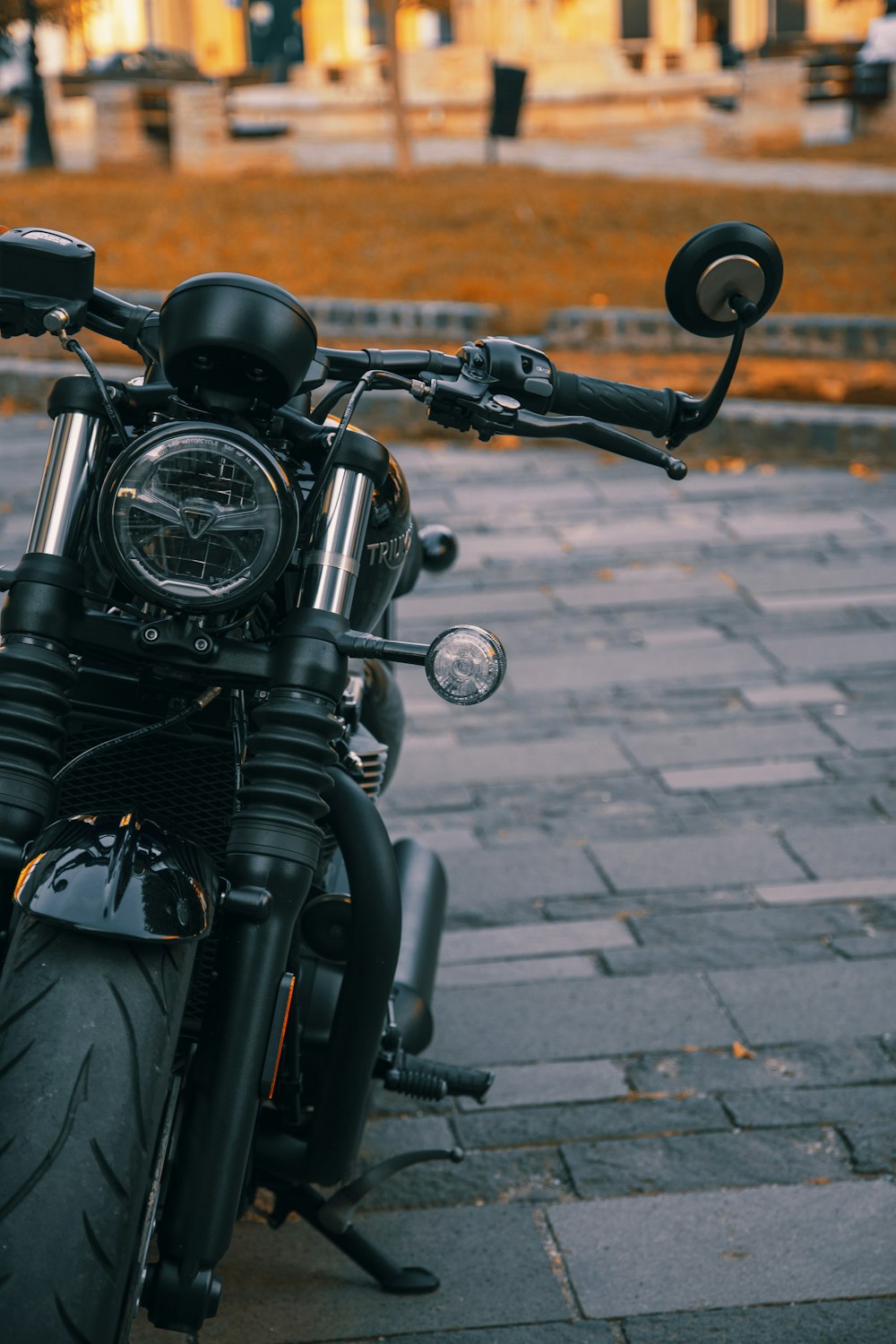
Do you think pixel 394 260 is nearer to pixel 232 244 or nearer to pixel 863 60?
pixel 232 244

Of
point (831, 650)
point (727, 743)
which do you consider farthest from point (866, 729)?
point (831, 650)

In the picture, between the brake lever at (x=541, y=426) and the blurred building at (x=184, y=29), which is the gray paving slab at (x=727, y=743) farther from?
the blurred building at (x=184, y=29)

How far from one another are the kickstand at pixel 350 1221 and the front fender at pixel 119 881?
2.36 ft

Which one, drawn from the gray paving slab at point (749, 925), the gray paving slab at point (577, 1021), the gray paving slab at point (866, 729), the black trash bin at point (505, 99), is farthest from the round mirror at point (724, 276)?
the black trash bin at point (505, 99)

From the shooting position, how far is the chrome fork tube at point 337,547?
1871 millimetres

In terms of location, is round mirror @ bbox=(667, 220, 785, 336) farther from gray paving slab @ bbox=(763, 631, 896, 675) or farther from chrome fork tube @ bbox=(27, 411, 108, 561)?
gray paving slab @ bbox=(763, 631, 896, 675)

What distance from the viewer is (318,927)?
2102mm

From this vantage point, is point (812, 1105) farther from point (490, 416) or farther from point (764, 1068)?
point (490, 416)

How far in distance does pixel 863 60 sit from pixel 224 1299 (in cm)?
2716

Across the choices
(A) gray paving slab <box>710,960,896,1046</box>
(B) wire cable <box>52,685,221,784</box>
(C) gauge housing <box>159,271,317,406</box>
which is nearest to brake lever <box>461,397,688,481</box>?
(C) gauge housing <box>159,271,317,406</box>

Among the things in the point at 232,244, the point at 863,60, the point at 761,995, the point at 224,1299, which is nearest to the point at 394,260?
the point at 232,244

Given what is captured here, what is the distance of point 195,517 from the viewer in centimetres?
177

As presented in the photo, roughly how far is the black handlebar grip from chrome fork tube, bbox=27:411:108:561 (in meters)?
0.62

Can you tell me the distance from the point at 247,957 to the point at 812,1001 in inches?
70.4
